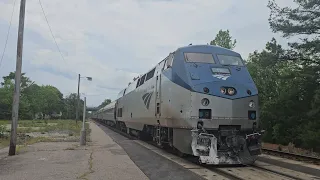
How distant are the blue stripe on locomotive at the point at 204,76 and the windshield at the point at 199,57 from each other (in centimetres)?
15

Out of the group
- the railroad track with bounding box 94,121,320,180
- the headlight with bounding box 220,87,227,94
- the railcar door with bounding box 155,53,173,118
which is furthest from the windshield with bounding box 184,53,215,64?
the railroad track with bounding box 94,121,320,180

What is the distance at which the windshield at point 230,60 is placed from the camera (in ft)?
40.3

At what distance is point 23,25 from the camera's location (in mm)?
14406

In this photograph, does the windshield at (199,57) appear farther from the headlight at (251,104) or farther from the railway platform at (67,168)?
the railway platform at (67,168)

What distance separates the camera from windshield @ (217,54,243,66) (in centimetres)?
1228

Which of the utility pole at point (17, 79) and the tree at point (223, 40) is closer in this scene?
the utility pole at point (17, 79)

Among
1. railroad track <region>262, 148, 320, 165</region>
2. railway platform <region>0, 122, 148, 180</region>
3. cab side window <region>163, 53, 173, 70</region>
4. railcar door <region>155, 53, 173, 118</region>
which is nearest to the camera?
railway platform <region>0, 122, 148, 180</region>

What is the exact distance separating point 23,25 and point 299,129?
16.4 m

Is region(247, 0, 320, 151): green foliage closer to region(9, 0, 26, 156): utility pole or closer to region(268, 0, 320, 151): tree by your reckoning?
region(268, 0, 320, 151): tree

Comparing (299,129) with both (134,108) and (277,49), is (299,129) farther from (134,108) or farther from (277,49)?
(134,108)

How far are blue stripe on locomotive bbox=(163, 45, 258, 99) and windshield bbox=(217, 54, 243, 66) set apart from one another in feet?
0.52

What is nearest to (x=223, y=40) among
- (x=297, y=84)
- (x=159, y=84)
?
(x=297, y=84)

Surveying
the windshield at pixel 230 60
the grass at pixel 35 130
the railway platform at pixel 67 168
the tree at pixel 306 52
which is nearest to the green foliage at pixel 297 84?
the tree at pixel 306 52

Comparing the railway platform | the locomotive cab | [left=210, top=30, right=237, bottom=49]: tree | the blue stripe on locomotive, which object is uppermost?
[left=210, top=30, right=237, bottom=49]: tree
